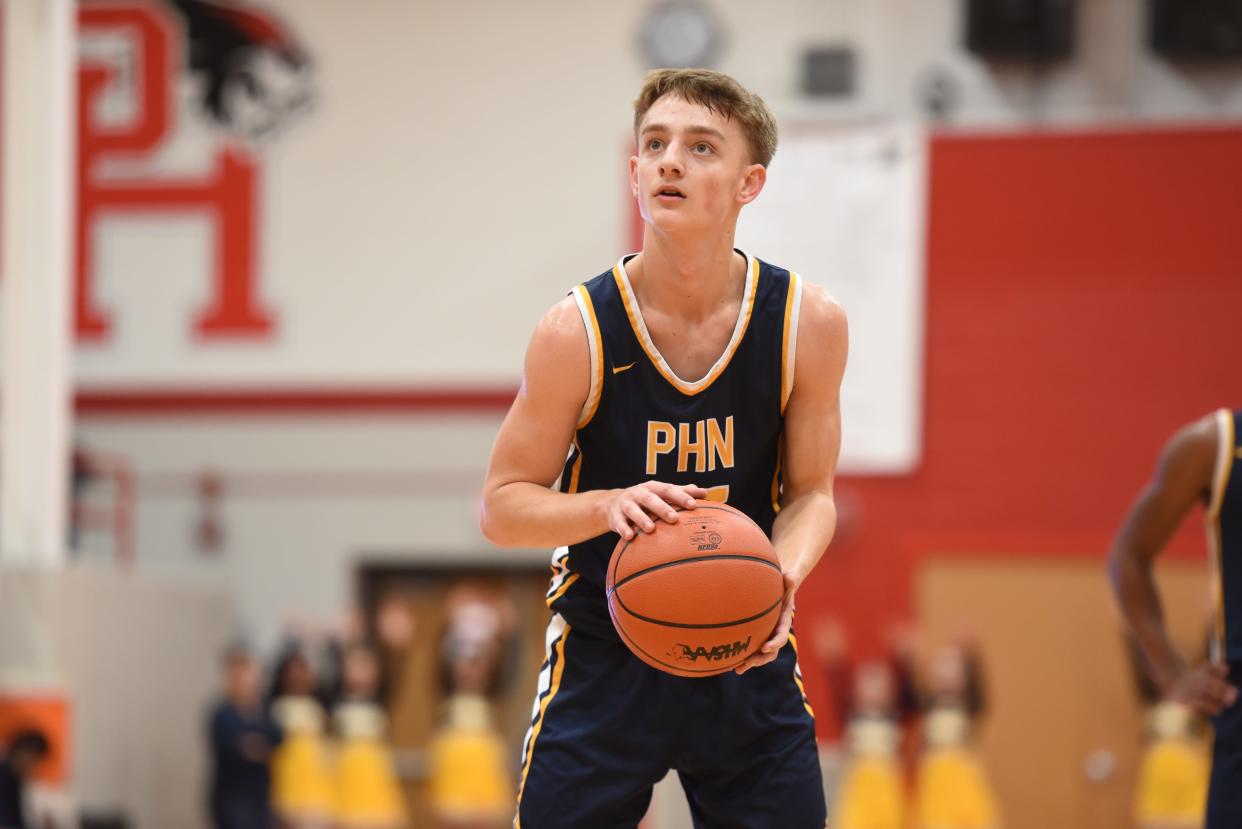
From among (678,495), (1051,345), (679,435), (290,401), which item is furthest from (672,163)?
(290,401)

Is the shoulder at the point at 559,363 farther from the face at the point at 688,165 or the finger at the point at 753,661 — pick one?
the finger at the point at 753,661

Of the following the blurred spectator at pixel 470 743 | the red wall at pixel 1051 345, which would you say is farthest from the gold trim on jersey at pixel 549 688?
the red wall at pixel 1051 345

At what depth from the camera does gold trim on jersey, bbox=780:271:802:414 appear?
3.44 metres

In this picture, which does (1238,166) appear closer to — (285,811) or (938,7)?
(938,7)

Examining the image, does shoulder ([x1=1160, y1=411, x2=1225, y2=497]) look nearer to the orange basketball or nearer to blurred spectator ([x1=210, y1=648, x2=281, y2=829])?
the orange basketball

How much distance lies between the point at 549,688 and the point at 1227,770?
172 centimetres

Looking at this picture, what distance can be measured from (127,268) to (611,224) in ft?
15.7

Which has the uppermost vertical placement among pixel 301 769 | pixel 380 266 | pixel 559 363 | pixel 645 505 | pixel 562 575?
pixel 380 266

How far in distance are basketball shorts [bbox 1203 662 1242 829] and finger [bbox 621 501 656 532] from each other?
1.75 m

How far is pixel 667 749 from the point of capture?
3398 mm

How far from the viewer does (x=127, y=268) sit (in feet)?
50.3

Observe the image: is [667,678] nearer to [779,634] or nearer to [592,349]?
[779,634]

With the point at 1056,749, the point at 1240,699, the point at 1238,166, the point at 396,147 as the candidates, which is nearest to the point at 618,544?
the point at 1240,699

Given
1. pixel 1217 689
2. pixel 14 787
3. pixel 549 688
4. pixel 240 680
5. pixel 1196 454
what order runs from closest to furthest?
1. pixel 549 688
2. pixel 1217 689
3. pixel 1196 454
4. pixel 14 787
5. pixel 240 680
